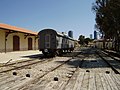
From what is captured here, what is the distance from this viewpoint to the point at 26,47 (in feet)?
164

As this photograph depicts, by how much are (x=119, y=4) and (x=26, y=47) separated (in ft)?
75.1

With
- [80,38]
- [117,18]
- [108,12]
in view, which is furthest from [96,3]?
[80,38]

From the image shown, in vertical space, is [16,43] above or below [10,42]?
Result: below

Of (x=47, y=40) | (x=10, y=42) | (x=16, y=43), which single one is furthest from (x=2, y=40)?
(x=47, y=40)

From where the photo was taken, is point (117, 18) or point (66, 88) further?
point (117, 18)

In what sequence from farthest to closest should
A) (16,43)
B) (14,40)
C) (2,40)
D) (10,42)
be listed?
(16,43)
(14,40)
(10,42)
(2,40)

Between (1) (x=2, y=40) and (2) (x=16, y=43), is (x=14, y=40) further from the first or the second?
(1) (x=2, y=40)

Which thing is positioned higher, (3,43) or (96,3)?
(96,3)

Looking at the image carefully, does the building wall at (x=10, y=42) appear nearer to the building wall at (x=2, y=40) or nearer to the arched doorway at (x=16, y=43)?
the building wall at (x=2, y=40)

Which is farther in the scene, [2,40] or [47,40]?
[2,40]

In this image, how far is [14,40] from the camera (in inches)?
1724

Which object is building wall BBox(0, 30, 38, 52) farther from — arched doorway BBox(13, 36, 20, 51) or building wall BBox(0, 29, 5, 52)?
arched doorway BBox(13, 36, 20, 51)

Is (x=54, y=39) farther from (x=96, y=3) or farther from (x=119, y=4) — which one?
(x=96, y=3)

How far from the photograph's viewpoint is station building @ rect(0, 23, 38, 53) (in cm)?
3774
